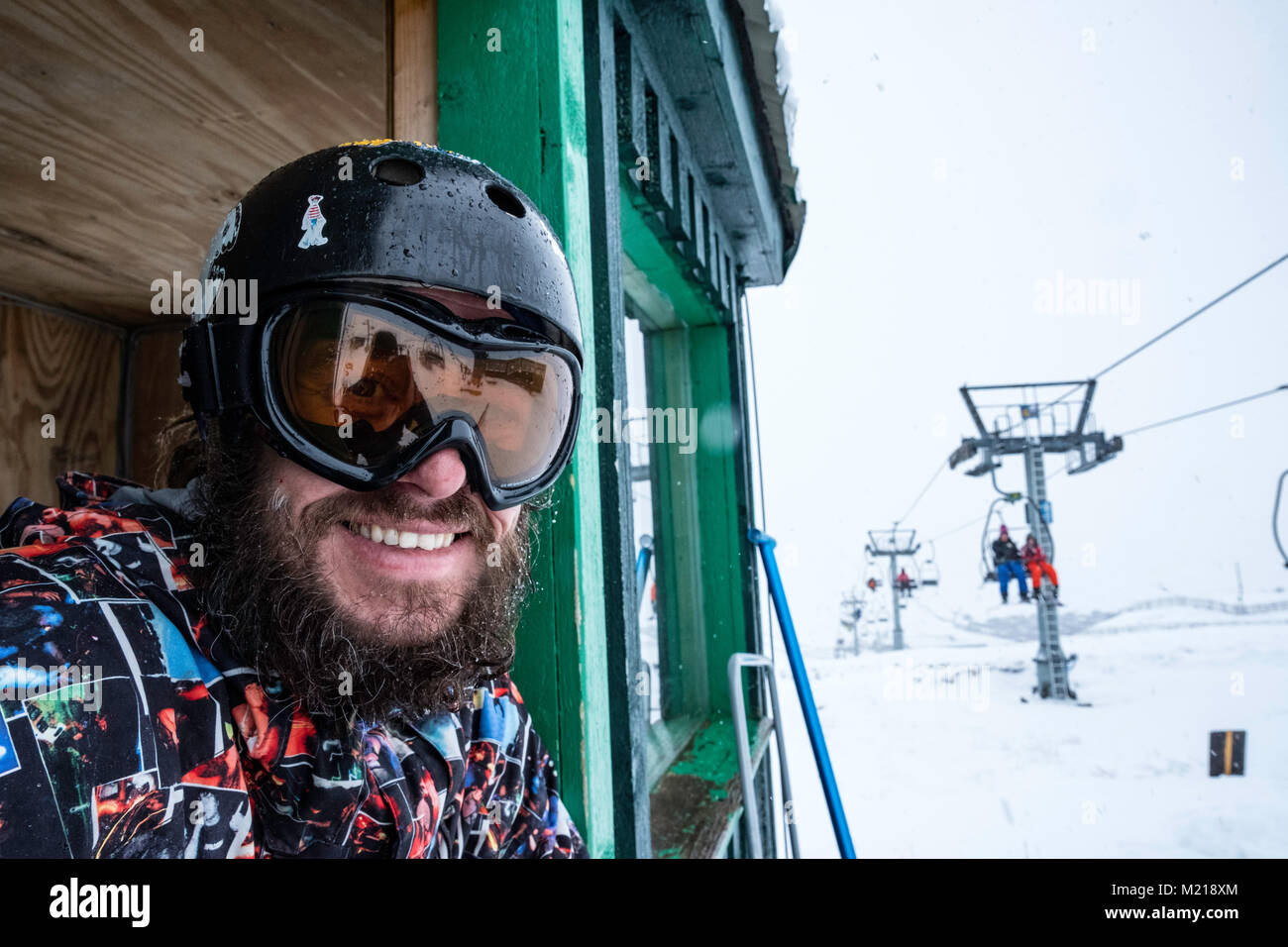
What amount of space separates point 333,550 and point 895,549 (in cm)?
1986

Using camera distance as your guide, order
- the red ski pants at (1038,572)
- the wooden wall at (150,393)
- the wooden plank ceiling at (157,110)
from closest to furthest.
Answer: the wooden plank ceiling at (157,110) → the wooden wall at (150,393) → the red ski pants at (1038,572)

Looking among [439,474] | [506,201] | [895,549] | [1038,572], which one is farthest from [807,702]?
[895,549]

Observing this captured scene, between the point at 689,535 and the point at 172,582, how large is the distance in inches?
123

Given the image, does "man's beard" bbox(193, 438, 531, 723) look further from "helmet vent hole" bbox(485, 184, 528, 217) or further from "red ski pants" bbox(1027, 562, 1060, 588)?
"red ski pants" bbox(1027, 562, 1060, 588)

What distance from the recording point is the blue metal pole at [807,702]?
2789mm

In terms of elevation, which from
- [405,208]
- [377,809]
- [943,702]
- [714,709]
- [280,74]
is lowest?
[943,702]

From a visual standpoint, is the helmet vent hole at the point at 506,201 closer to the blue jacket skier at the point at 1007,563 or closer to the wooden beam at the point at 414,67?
the wooden beam at the point at 414,67

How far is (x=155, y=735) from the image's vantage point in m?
0.63

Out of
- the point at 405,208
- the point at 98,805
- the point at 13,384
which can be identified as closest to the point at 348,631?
the point at 98,805

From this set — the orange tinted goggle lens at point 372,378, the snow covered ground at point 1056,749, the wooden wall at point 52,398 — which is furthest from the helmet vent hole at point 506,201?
the snow covered ground at point 1056,749

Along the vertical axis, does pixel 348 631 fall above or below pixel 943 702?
above

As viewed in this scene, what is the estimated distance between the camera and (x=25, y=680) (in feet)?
1.77
